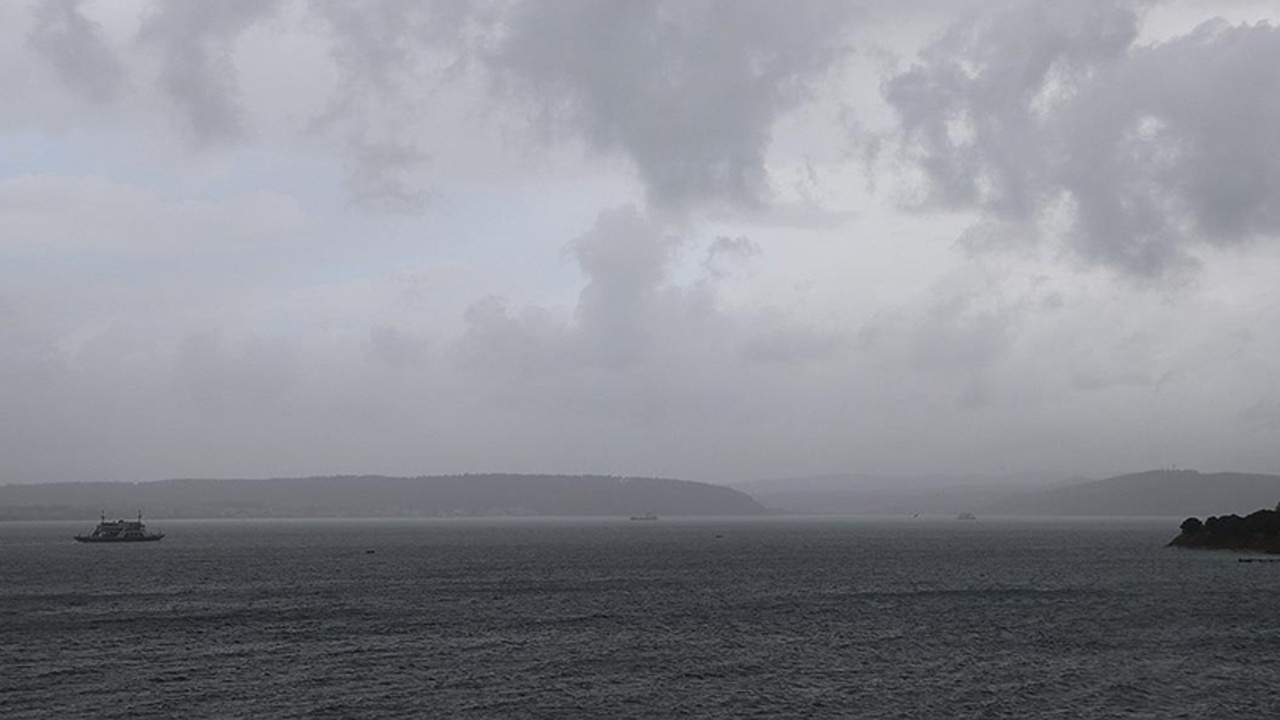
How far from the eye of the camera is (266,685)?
72000 mm

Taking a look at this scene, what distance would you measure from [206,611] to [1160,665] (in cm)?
8443

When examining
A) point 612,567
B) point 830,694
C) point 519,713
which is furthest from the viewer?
point 612,567

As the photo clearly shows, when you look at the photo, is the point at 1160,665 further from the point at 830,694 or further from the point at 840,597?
the point at 840,597

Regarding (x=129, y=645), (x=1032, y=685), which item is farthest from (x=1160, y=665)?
(x=129, y=645)

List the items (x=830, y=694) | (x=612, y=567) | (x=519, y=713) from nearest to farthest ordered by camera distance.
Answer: (x=519, y=713), (x=830, y=694), (x=612, y=567)

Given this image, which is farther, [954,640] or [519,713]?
[954,640]

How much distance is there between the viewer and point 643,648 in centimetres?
8819

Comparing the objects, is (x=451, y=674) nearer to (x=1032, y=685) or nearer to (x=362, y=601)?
(x=1032, y=685)

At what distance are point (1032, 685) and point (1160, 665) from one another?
12763mm

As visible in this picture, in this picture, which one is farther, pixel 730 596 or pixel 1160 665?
pixel 730 596

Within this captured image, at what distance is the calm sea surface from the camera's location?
2633 inches

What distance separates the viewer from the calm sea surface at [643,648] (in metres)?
66.9

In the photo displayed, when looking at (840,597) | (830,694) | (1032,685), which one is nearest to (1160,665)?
(1032,685)

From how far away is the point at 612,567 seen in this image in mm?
188125
